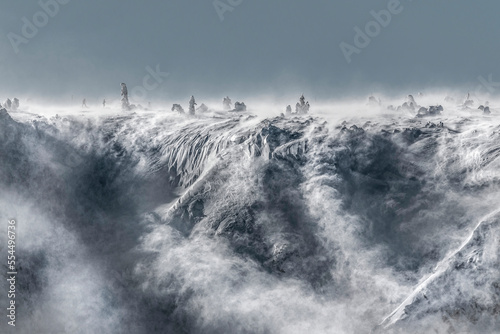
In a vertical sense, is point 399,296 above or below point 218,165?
below

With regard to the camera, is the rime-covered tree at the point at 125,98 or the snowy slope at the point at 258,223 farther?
the rime-covered tree at the point at 125,98

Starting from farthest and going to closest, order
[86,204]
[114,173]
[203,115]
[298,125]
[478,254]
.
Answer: [203,115]
[298,125]
[114,173]
[86,204]
[478,254]

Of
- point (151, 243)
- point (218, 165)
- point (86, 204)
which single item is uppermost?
point (218, 165)

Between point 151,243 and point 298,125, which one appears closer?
point 151,243

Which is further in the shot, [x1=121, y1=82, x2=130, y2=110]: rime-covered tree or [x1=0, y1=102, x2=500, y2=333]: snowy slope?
[x1=121, y1=82, x2=130, y2=110]: rime-covered tree

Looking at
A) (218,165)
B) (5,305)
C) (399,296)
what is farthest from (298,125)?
(5,305)

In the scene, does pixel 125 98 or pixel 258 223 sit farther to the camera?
pixel 125 98

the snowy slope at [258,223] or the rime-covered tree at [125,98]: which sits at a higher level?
the rime-covered tree at [125,98]

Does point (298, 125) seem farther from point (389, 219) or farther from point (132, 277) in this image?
point (132, 277)

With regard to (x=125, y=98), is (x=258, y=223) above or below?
below

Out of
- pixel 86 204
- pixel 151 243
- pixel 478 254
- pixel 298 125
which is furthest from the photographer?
pixel 298 125

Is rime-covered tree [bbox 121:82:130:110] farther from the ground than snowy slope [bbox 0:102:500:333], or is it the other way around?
rime-covered tree [bbox 121:82:130:110]
